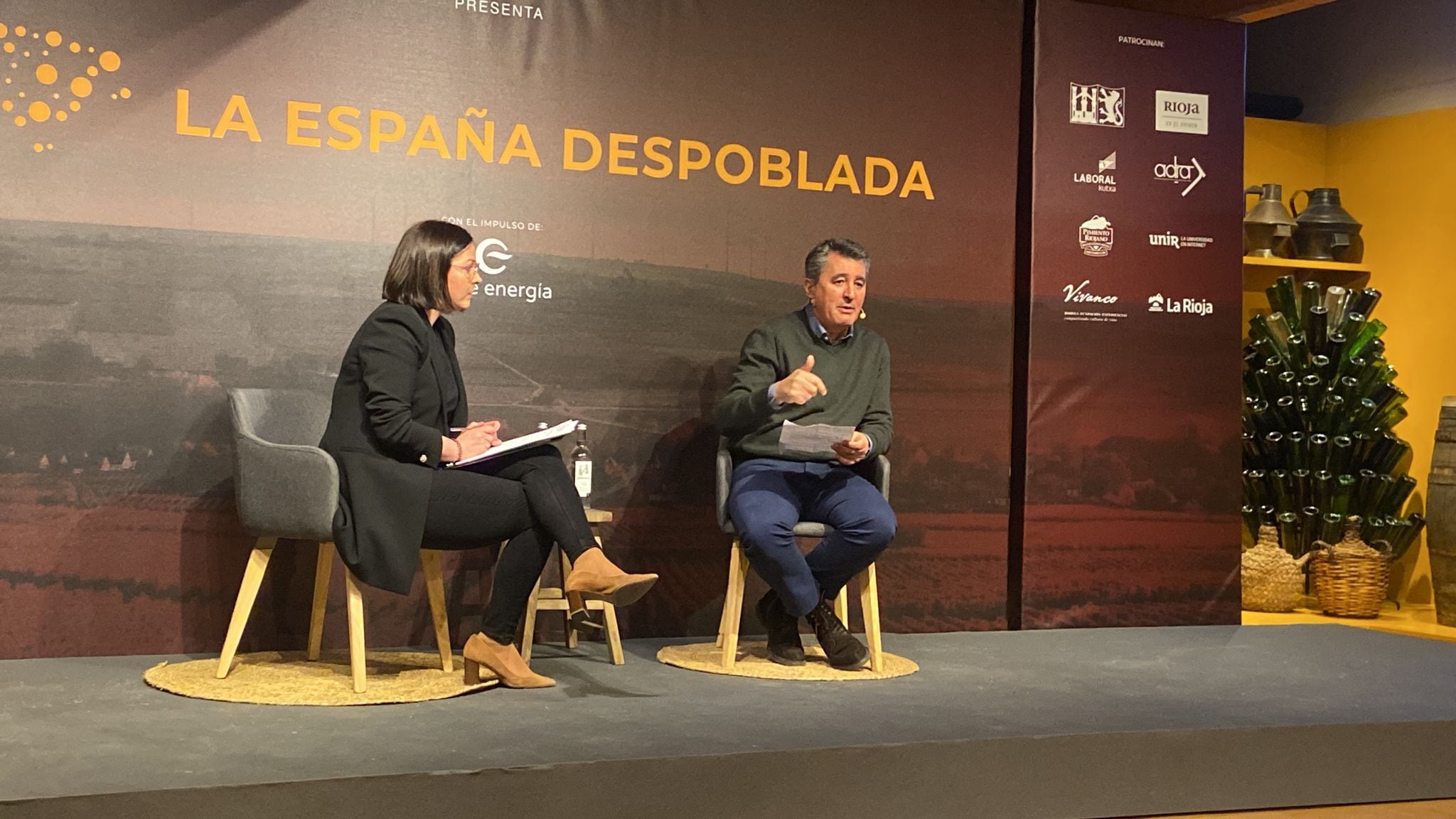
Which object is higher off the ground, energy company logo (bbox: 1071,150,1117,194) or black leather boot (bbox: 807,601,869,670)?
energy company logo (bbox: 1071,150,1117,194)

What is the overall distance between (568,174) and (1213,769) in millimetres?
2539

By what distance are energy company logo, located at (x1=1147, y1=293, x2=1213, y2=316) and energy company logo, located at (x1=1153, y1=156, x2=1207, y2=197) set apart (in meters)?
0.38

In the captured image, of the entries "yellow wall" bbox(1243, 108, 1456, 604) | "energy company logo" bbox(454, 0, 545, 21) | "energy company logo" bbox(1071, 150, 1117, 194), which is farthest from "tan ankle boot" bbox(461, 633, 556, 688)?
"yellow wall" bbox(1243, 108, 1456, 604)

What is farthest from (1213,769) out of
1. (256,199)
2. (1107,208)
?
(256,199)

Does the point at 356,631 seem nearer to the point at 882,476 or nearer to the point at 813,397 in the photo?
the point at 813,397

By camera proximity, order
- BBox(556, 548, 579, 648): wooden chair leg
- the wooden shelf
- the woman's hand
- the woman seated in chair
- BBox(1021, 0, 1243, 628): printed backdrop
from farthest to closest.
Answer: the wooden shelf < BBox(1021, 0, 1243, 628): printed backdrop < BBox(556, 548, 579, 648): wooden chair leg < the woman's hand < the woman seated in chair

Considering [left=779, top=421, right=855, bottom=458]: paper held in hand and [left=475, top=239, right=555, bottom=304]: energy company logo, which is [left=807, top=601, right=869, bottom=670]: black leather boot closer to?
[left=779, top=421, right=855, bottom=458]: paper held in hand

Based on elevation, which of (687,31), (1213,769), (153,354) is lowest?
(1213,769)

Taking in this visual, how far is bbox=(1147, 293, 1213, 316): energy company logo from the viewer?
536cm

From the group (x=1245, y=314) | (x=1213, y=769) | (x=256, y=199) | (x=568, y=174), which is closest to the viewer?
(x=1213, y=769)

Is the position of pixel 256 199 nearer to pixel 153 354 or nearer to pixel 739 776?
pixel 153 354

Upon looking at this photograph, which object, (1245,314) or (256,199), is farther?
(1245,314)

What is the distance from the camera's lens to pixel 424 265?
3.68m

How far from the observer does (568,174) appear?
15.1 ft
